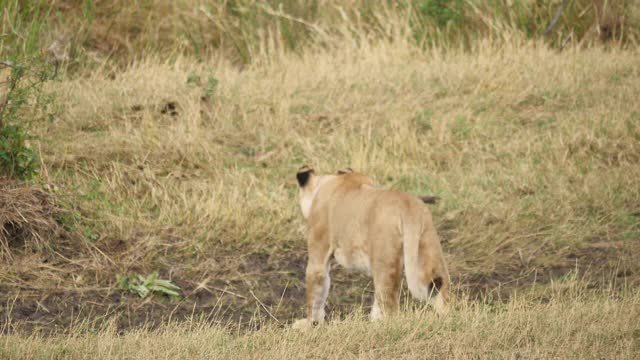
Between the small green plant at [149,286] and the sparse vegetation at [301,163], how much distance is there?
0.01 m

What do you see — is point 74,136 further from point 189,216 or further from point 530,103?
point 530,103

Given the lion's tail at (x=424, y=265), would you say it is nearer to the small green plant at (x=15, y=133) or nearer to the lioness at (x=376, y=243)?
the lioness at (x=376, y=243)

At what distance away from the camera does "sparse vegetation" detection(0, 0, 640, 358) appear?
557 centimetres

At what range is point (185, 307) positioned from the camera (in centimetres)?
Answer: 683

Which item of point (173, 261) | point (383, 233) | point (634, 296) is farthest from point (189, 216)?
point (634, 296)

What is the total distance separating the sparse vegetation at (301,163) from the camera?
557 centimetres

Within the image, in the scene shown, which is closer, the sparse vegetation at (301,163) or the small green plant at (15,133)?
the sparse vegetation at (301,163)

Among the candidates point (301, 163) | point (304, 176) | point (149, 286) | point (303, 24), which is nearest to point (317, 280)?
point (304, 176)

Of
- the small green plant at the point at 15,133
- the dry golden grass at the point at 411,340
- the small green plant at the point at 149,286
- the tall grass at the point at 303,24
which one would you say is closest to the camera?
the dry golden grass at the point at 411,340

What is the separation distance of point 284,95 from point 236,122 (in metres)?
0.77

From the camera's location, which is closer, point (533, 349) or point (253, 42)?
point (533, 349)

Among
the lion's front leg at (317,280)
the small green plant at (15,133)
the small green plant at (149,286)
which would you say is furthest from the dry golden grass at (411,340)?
the small green plant at (15,133)

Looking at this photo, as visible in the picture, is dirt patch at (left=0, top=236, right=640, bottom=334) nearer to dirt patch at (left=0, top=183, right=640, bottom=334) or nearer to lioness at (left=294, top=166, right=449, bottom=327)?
dirt patch at (left=0, top=183, right=640, bottom=334)

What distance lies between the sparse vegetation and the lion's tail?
0.14m
